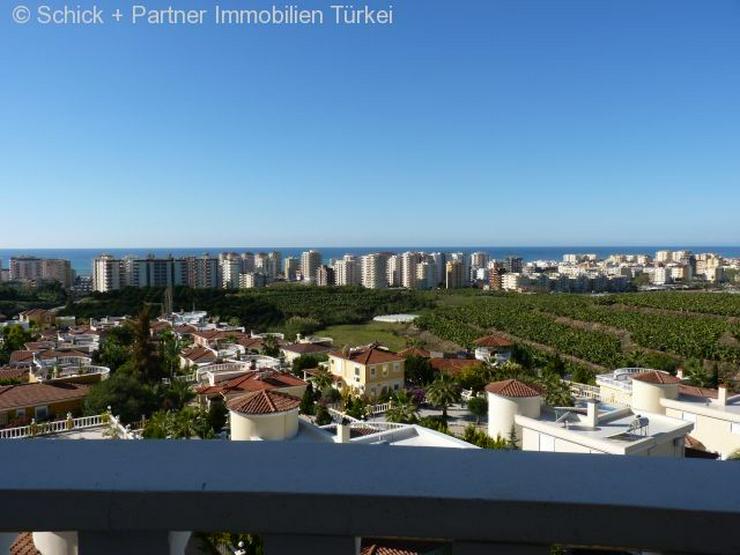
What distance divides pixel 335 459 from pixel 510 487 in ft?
1.36

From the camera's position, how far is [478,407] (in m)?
23.0

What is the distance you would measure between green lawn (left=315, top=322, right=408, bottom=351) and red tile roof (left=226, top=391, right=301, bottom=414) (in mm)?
33010

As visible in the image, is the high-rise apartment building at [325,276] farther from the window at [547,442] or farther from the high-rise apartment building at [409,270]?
the window at [547,442]

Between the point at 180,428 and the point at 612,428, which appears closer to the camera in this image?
the point at 612,428

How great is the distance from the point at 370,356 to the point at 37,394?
14.2 meters

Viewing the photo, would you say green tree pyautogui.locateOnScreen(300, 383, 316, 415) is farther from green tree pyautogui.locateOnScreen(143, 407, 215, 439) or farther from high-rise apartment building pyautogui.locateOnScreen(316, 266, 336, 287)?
high-rise apartment building pyautogui.locateOnScreen(316, 266, 336, 287)

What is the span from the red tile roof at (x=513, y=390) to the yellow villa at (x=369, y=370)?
10.0 m

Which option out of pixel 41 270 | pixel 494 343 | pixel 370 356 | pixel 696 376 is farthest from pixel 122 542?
pixel 41 270

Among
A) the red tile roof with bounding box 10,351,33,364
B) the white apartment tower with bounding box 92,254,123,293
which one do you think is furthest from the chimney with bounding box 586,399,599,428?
the white apartment tower with bounding box 92,254,123,293

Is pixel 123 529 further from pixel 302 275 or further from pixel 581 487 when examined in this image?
pixel 302 275

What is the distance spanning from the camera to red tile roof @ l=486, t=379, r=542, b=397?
17873mm

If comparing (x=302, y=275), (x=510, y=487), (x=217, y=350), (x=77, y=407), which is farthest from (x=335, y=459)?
(x=302, y=275)

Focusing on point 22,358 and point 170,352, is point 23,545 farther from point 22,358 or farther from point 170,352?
point 170,352

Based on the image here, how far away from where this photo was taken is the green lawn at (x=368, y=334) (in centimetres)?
5190
